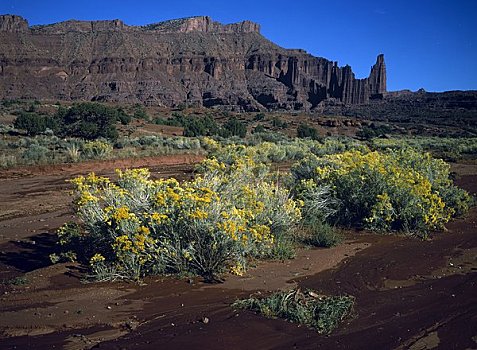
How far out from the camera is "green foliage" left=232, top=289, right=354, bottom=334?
6.70m

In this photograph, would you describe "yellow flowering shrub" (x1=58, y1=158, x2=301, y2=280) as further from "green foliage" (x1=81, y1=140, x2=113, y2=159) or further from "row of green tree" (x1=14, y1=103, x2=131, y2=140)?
"row of green tree" (x1=14, y1=103, x2=131, y2=140)

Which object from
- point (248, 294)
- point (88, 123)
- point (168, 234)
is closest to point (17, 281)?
point (168, 234)

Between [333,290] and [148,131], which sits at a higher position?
[148,131]

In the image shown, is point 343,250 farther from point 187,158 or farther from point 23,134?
point 23,134

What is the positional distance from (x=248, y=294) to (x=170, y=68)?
131 meters

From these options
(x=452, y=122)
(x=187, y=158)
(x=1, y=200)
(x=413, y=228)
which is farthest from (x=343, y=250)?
(x=452, y=122)

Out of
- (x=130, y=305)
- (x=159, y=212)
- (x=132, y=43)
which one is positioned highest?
(x=132, y=43)

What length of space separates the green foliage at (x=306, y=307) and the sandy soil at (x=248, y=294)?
0.15 metres

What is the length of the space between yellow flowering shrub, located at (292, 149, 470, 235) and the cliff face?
336ft

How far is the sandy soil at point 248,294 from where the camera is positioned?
246 inches

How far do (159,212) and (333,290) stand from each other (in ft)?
11.1

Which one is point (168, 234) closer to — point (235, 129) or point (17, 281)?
point (17, 281)

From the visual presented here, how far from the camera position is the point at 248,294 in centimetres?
798

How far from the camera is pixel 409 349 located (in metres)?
6.01
